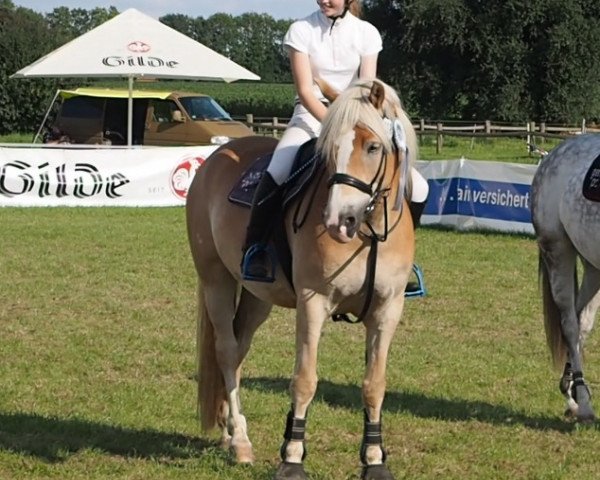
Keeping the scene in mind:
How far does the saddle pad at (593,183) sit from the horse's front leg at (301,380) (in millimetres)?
2773

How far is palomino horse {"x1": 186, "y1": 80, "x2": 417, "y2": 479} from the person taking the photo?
4.76m

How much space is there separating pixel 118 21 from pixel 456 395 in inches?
667

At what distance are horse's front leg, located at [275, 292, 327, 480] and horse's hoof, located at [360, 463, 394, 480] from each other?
1.08 feet

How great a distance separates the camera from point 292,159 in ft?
18.0

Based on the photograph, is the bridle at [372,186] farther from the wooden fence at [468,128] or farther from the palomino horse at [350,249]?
the wooden fence at [468,128]

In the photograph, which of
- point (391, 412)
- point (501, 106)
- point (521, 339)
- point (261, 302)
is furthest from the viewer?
point (501, 106)

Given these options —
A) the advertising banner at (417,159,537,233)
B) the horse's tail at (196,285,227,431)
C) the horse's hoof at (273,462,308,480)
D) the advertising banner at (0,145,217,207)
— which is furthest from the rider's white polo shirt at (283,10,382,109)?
the advertising banner at (0,145,217,207)

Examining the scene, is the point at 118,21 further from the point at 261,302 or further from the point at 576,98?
the point at 576,98

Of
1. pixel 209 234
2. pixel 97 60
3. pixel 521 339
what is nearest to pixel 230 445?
pixel 209 234

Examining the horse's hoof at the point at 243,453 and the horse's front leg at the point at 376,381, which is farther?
the horse's hoof at the point at 243,453

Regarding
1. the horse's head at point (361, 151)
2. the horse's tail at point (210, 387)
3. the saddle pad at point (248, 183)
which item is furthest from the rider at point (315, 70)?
the horse's tail at point (210, 387)

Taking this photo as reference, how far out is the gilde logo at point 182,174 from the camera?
19.4 metres

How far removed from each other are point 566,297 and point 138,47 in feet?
52.6

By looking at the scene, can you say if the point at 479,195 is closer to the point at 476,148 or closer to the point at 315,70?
the point at 315,70
